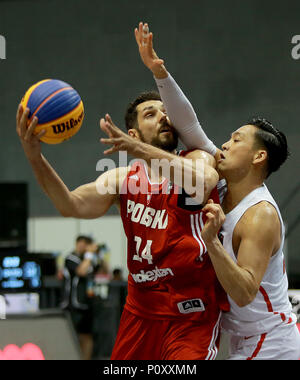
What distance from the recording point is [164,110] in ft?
12.2

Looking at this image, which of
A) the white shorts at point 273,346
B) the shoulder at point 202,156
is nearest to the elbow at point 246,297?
the white shorts at point 273,346

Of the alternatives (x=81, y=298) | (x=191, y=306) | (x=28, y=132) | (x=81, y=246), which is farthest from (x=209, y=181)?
(x=81, y=246)

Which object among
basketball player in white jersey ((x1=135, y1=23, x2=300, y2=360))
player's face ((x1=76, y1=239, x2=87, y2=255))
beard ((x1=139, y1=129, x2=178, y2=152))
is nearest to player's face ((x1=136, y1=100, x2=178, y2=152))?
beard ((x1=139, y1=129, x2=178, y2=152))

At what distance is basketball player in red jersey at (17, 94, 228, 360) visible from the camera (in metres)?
3.35

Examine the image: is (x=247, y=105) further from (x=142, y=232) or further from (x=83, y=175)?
(x=142, y=232)

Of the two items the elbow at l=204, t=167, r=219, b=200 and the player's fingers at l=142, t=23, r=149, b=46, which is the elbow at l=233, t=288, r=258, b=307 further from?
the player's fingers at l=142, t=23, r=149, b=46

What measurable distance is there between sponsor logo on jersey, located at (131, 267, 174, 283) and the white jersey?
36cm

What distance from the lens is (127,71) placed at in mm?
13539

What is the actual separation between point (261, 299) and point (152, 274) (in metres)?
0.63

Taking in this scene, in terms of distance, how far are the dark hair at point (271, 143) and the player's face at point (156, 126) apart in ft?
1.63

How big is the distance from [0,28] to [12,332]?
9.88 metres

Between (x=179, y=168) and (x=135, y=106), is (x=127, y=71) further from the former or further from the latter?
(x=179, y=168)

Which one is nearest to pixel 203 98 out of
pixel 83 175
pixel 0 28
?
pixel 83 175

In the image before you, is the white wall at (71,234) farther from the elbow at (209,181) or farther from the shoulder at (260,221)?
the elbow at (209,181)
